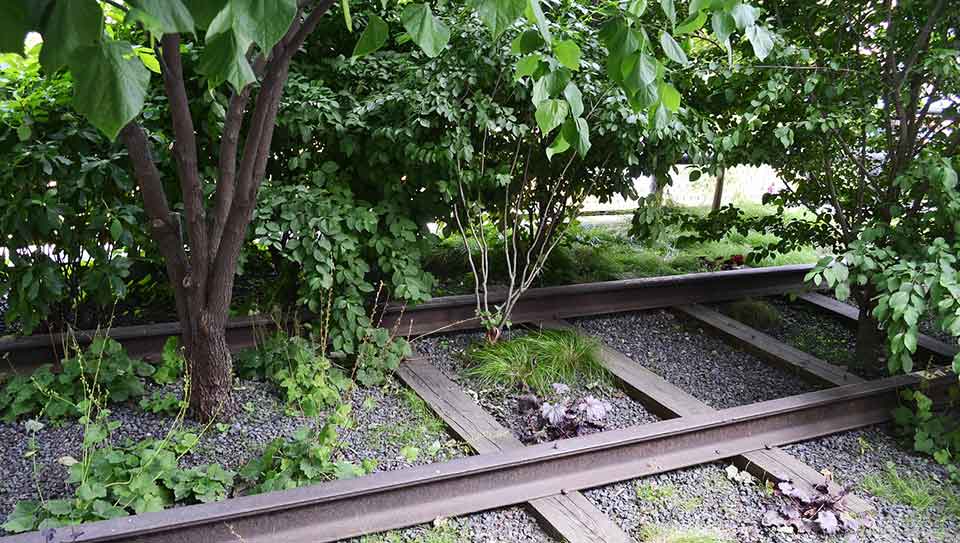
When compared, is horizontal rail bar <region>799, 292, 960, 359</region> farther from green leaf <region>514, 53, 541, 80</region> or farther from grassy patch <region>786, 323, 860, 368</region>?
green leaf <region>514, 53, 541, 80</region>

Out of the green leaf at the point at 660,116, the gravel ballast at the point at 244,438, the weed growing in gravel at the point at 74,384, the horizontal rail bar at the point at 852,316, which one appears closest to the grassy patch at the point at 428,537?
the gravel ballast at the point at 244,438

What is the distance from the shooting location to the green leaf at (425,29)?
1.75 meters

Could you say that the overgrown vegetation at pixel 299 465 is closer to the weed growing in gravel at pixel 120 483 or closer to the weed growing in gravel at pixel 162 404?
the weed growing in gravel at pixel 120 483

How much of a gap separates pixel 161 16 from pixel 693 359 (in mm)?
4676

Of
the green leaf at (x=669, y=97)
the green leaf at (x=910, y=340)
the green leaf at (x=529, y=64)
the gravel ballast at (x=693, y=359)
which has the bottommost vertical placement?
the gravel ballast at (x=693, y=359)

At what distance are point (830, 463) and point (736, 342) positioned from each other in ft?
5.27

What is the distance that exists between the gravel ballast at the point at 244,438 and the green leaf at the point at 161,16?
2.81 meters

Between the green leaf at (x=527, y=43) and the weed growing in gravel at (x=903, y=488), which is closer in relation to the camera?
the green leaf at (x=527, y=43)

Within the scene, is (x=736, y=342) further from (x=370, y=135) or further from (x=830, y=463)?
(x=370, y=135)

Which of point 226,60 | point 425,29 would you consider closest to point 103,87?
point 226,60

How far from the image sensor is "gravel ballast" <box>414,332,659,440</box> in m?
4.47

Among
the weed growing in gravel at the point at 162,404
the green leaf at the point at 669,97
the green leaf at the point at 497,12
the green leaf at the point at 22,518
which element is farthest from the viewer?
the weed growing in gravel at the point at 162,404

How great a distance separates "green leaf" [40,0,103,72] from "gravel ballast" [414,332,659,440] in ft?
10.9

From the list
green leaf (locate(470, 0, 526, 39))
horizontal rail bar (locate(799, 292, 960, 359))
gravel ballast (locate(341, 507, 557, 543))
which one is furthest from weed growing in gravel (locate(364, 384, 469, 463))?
horizontal rail bar (locate(799, 292, 960, 359))
